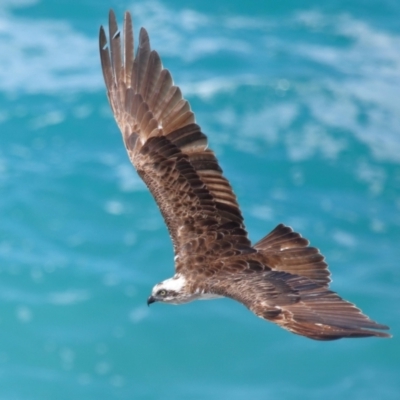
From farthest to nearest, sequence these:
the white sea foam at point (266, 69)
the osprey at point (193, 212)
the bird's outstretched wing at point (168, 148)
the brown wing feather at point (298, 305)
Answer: the white sea foam at point (266, 69) → the bird's outstretched wing at point (168, 148) → the osprey at point (193, 212) → the brown wing feather at point (298, 305)

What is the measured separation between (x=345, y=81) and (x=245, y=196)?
158 inches

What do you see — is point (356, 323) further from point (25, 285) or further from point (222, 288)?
point (25, 285)

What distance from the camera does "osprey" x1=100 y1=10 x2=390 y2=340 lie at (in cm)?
903

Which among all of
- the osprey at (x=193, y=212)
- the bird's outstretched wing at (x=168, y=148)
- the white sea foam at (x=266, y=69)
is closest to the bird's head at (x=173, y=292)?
the osprey at (x=193, y=212)

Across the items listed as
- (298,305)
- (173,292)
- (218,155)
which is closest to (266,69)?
(218,155)

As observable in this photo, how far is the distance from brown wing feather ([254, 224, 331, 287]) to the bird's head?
78 cm

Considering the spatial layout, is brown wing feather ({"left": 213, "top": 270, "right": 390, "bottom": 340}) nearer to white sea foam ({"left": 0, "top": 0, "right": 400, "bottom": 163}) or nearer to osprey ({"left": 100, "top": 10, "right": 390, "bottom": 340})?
osprey ({"left": 100, "top": 10, "right": 390, "bottom": 340})

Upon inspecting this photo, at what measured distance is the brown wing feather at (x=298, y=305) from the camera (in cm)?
785

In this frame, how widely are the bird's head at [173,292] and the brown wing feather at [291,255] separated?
30.8 inches

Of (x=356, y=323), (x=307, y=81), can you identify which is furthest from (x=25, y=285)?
(x=356, y=323)

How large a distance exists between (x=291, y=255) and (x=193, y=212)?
3.49ft

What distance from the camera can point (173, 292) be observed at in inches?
381

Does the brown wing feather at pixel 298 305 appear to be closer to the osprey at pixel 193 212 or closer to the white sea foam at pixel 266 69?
the osprey at pixel 193 212

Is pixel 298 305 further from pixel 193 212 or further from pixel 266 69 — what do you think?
pixel 266 69
